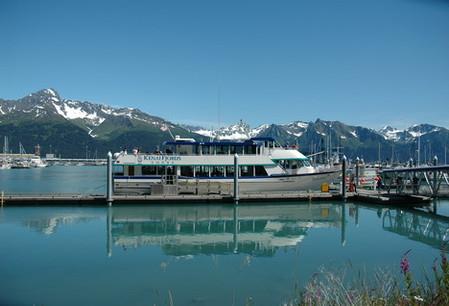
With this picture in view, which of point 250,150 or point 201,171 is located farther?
point 250,150

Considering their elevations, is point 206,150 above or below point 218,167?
above

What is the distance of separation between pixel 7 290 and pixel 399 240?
54.2 ft

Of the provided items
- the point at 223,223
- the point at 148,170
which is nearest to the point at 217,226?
the point at 223,223

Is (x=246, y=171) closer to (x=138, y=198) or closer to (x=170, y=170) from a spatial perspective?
(x=170, y=170)

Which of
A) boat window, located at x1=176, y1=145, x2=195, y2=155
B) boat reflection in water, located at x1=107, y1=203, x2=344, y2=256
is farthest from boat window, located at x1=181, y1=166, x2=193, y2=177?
boat reflection in water, located at x1=107, y1=203, x2=344, y2=256

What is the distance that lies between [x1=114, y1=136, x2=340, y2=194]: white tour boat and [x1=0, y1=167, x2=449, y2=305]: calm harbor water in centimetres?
559

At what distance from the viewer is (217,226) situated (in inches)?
949

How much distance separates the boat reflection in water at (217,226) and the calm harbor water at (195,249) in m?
0.05

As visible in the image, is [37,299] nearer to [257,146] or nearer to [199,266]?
[199,266]

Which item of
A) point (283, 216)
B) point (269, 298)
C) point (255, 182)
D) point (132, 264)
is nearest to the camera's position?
point (269, 298)

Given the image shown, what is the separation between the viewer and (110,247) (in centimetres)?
1831

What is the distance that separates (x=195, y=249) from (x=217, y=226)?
6151mm

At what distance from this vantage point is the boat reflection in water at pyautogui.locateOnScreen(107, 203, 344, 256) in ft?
61.6

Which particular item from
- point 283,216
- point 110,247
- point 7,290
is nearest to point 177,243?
point 110,247
